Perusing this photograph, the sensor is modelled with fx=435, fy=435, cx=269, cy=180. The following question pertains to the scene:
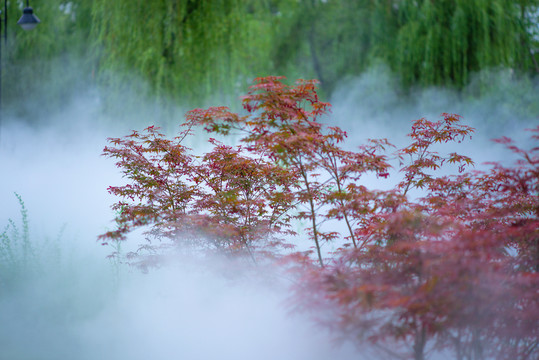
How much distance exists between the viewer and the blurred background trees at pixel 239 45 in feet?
17.2

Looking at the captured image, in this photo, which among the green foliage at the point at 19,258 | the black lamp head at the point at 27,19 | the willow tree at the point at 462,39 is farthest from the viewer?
the willow tree at the point at 462,39

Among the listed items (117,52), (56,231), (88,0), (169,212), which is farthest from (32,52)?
(169,212)

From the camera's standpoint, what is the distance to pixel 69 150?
6707 millimetres

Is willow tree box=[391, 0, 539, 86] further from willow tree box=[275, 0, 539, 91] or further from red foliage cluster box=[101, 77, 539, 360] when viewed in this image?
red foliage cluster box=[101, 77, 539, 360]

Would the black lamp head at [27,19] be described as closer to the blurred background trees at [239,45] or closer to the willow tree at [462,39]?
the blurred background trees at [239,45]

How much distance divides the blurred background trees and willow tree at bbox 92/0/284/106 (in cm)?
1

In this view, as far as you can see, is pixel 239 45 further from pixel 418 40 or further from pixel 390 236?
pixel 390 236

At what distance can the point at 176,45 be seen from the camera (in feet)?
16.9

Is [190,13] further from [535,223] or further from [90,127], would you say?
[535,223]

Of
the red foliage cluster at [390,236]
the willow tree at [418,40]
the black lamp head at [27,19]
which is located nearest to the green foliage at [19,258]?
the red foliage cluster at [390,236]

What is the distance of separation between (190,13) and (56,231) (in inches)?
116

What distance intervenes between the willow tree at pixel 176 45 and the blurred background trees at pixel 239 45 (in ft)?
0.04

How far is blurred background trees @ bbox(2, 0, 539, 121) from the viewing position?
206 inches

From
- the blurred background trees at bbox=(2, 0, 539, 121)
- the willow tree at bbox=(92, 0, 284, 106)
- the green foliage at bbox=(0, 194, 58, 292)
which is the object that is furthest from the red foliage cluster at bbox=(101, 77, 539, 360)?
the blurred background trees at bbox=(2, 0, 539, 121)
